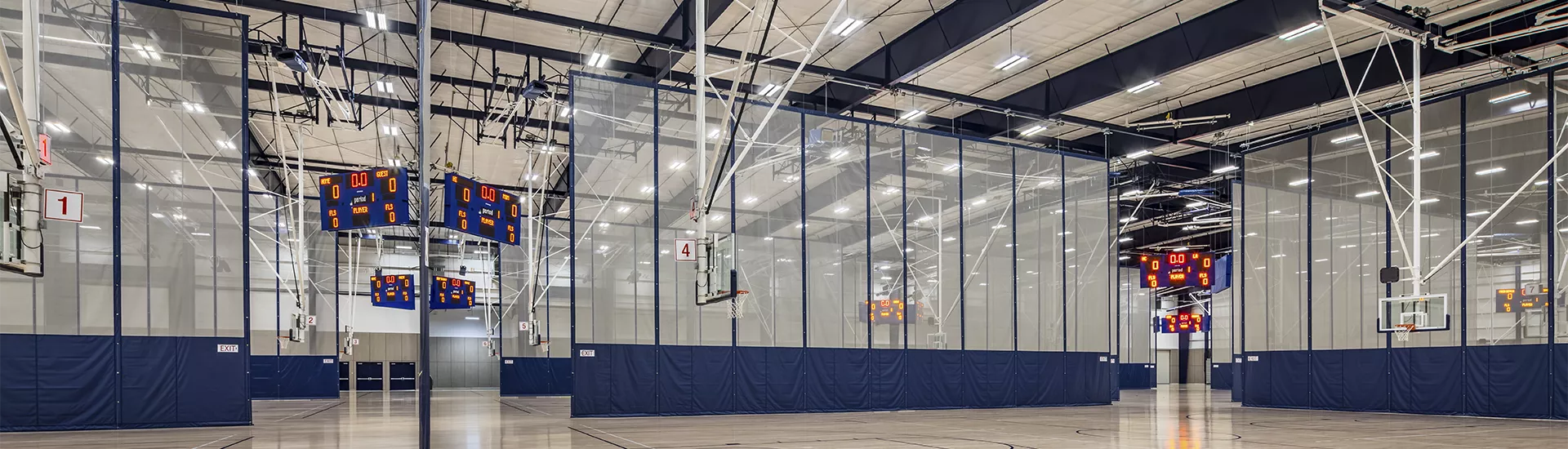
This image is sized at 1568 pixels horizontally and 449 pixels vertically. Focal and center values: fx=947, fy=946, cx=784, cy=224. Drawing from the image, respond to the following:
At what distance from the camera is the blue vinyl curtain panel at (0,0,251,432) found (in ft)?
51.6

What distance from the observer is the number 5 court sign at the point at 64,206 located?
1308cm

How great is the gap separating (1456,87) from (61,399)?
2898 centimetres

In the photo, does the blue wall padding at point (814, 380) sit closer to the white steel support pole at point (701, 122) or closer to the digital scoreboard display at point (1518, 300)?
the white steel support pole at point (701, 122)

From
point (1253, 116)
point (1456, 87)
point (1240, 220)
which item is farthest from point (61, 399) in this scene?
point (1456, 87)

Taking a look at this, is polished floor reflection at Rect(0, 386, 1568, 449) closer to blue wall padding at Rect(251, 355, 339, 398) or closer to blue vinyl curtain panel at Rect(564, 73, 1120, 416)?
blue vinyl curtain panel at Rect(564, 73, 1120, 416)

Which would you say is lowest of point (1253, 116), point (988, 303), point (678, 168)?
point (988, 303)

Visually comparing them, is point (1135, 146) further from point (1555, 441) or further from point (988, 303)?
point (1555, 441)

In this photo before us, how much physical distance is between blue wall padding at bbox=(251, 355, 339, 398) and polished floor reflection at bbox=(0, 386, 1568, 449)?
14.7m

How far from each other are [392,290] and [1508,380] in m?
26.6

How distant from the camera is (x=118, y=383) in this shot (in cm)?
1611

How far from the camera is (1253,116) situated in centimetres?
2286

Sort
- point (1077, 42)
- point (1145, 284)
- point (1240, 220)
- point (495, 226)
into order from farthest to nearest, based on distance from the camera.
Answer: point (1145, 284), point (1240, 220), point (1077, 42), point (495, 226)

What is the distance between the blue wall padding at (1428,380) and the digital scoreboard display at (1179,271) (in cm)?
735

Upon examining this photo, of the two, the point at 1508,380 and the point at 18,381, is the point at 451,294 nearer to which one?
the point at 18,381
